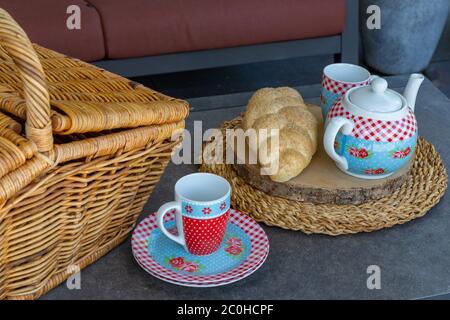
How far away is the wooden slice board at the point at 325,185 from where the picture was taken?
0.95 meters

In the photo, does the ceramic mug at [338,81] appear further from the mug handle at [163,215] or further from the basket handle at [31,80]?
the basket handle at [31,80]

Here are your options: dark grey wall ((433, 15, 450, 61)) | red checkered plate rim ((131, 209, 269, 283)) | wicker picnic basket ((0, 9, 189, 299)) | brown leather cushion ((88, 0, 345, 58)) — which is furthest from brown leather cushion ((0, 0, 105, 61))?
dark grey wall ((433, 15, 450, 61))

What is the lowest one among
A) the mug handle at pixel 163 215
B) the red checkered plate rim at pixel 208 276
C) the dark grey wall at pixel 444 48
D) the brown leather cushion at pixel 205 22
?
the dark grey wall at pixel 444 48

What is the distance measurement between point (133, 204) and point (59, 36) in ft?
3.24

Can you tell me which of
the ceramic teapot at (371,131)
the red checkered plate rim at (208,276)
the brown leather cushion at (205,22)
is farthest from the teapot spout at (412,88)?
the brown leather cushion at (205,22)

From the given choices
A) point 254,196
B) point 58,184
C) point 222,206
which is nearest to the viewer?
point 58,184

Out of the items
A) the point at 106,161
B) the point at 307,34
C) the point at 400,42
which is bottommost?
the point at 400,42

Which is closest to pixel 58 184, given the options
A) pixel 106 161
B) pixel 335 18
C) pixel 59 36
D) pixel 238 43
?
pixel 106 161

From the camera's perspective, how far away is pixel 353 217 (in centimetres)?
92

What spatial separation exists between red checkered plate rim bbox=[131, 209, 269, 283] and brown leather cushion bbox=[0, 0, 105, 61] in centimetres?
97

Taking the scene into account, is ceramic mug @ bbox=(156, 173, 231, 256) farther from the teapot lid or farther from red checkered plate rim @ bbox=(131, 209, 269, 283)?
the teapot lid

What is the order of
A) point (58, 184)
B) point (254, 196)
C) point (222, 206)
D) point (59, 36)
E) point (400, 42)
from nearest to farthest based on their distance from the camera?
1. point (58, 184)
2. point (222, 206)
3. point (254, 196)
4. point (59, 36)
5. point (400, 42)

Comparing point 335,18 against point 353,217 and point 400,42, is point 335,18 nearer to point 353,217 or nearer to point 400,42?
point 400,42

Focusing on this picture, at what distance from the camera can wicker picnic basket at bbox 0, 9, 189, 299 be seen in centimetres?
68
